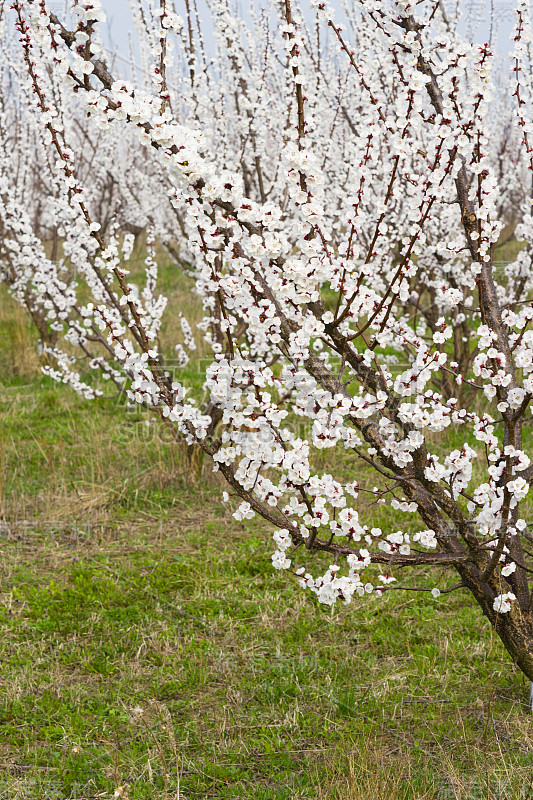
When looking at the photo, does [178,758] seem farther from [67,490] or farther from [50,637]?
[67,490]

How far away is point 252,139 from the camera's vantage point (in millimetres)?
5883

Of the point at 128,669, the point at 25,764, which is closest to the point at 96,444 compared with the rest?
the point at 128,669

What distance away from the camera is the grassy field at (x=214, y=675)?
260 centimetres

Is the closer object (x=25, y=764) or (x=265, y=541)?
(x=25, y=764)

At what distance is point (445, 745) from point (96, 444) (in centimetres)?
372

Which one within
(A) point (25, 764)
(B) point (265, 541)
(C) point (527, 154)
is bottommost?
(A) point (25, 764)

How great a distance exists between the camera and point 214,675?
10.7 feet

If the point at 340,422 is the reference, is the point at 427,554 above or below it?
below

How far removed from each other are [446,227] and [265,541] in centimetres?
313

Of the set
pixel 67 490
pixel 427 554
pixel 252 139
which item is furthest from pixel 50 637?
pixel 252 139

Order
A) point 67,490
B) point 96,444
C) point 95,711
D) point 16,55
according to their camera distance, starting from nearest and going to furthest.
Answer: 1. point 95,711
2. point 67,490
3. point 96,444
4. point 16,55

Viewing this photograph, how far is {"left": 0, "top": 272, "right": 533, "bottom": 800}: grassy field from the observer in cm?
260

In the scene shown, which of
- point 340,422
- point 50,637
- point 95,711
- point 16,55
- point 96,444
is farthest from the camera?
point 16,55

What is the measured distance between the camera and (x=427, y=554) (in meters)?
2.44
